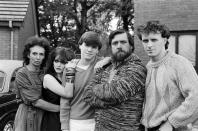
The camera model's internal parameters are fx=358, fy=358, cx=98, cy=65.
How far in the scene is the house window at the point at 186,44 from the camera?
10125 millimetres

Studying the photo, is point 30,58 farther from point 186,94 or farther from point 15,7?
point 15,7

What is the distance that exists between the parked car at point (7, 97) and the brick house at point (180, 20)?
4.63 meters

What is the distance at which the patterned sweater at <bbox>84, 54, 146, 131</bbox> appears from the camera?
2.92 metres

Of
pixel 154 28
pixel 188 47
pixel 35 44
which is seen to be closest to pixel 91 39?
pixel 154 28

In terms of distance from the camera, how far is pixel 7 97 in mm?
6969

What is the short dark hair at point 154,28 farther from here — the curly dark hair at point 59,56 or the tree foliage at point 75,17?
the tree foliage at point 75,17

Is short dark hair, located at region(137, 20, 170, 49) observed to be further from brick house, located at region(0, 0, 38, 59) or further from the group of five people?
brick house, located at region(0, 0, 38, 59)

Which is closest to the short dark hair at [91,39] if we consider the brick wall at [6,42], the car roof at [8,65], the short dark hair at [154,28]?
the short dark hair at [154,28]

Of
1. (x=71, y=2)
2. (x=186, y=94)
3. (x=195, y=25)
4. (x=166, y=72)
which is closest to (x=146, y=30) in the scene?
(x=166, y=72)

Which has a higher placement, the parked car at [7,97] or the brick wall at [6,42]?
the brick wall at [6,42]

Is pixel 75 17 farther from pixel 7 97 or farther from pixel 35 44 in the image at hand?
pixel 35 44

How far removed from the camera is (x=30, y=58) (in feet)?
12.8

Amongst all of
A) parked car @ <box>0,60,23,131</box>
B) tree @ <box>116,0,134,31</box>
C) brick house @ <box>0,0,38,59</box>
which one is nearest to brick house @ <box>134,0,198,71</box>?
parked car @ <box>0,60,23,131</box>

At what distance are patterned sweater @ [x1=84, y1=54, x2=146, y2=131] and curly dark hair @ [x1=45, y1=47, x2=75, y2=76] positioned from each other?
2.21 feet
